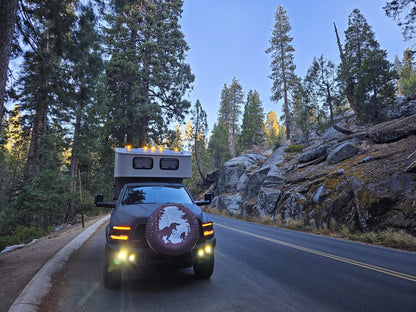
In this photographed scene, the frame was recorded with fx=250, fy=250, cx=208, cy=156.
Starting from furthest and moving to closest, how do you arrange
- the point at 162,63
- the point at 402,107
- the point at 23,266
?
the point at 162,63 → the point at 402,107 → the point at 23,266

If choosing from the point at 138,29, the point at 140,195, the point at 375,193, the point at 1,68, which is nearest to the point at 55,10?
the point at 1,68

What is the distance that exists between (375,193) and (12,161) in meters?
63.3

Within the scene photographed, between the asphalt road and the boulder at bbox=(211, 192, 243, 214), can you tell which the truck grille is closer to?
the asphalt road

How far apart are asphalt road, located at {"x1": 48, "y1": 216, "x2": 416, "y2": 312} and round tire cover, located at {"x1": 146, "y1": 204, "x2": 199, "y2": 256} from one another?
76 cm

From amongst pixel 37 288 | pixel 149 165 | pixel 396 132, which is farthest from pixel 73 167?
pixel 396 132

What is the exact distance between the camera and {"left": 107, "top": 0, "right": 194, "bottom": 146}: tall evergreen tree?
21.0m

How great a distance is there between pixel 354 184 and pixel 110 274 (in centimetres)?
1309

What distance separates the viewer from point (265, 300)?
3.69 meters

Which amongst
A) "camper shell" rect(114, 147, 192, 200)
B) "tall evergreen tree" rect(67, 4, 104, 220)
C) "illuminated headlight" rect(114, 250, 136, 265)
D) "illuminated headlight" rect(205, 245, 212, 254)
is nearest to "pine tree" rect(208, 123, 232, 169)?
"camper shell" rect(114, 147, 192, 200)

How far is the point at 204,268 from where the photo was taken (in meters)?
4.49

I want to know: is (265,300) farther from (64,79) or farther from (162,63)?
(162,63)

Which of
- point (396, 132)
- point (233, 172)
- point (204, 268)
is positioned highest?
point (396, 132)

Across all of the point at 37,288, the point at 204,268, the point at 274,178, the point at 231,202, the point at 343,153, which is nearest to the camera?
the point at 37,288

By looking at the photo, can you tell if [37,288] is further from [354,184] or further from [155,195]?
[354,184]
